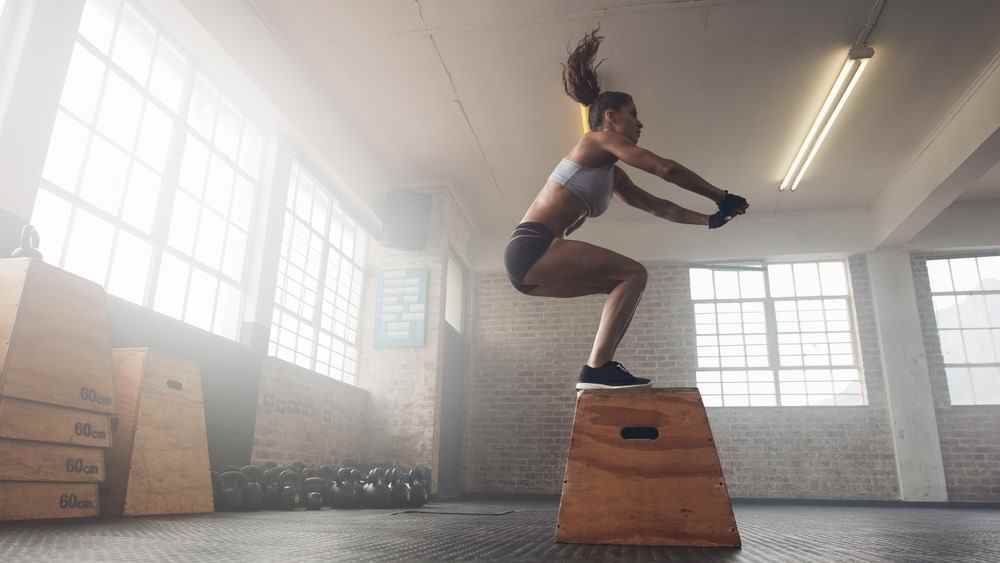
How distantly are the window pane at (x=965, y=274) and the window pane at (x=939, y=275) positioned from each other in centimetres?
8

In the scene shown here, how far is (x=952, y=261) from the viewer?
886 cm

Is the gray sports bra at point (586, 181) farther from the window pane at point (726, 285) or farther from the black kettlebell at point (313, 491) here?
the window pane at point (726, 285)

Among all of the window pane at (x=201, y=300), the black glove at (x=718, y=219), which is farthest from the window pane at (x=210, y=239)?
the black glove at (x=718, y=219)

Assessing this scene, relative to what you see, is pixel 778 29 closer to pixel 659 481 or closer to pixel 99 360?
pixel 659 481

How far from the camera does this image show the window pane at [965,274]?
8.70 metres

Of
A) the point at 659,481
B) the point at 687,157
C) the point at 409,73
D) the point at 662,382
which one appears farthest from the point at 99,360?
the point at 662,382

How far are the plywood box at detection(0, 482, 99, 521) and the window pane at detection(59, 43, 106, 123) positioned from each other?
7.74 ft

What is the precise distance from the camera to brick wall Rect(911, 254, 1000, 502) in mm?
7926

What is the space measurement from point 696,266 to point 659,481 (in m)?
7.83

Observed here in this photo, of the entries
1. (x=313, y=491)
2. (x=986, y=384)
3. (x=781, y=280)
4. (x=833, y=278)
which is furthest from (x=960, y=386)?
(x=313, y=491)

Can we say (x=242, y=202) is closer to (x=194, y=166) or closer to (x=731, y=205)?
(x=194, y=166)

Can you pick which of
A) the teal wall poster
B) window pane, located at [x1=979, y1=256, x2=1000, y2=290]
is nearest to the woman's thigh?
the teal wall poster

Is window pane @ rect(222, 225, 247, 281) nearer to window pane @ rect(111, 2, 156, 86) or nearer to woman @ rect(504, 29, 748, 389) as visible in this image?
window pane @ rect(111, 2, 156, 86)

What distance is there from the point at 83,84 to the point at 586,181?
352 cm
